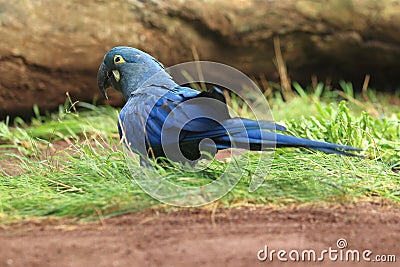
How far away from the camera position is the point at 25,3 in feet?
14.8

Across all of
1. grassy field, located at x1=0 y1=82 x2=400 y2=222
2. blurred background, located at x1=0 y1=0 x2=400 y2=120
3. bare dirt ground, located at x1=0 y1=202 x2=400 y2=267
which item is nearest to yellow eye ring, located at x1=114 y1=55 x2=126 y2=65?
grassy field, located at x1=0 y1=82 x2=400 y2=222

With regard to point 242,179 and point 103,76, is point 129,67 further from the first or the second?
point 242,179

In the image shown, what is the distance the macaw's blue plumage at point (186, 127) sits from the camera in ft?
9.20

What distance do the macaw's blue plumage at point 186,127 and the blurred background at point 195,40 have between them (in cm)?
163

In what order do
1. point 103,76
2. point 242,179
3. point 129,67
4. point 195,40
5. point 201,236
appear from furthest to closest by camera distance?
point 195,40
point 103,76
point 129,67
point 242,179
point 201,236

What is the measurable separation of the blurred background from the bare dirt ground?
2411 mm

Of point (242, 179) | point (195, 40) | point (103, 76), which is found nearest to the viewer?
point (242, 179)

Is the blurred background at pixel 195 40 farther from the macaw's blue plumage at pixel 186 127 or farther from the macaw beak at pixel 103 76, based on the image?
the macaw's blue plumage at pixel 186 127

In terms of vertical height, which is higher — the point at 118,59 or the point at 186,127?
the point at 118,59

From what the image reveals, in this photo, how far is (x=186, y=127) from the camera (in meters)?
2.86

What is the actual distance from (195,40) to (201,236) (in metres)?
3.00

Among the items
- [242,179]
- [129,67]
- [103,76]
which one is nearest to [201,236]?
[242,179]

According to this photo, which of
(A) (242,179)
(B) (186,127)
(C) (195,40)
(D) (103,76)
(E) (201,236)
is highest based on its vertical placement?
(C) (195,40)

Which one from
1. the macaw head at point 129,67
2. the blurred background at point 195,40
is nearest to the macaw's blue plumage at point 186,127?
the macaw head at point 129,67
